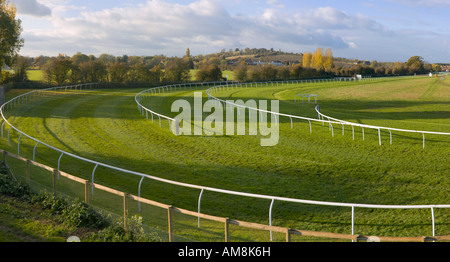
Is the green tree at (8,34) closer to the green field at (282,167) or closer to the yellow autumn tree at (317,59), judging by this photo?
the green field at (282,167)

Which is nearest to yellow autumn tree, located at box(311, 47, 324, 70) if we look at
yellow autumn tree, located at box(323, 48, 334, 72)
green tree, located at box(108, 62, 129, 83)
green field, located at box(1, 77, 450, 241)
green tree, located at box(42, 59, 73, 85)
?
yellow autumn tree, located at box(323, 48, 334, 72)

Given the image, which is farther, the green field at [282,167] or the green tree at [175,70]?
the green tree at [175,70]

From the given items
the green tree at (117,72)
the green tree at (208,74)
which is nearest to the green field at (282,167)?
the green tree at (117,72)

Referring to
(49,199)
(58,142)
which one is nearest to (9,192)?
(49,199)

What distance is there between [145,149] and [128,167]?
284 cm

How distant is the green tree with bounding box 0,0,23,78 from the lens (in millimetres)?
38531

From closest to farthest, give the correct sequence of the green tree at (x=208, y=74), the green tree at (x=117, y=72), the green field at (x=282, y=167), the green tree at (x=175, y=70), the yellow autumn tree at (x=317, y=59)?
the green field at (x=282, y=167) < the green tree at (x=117, y=72) < the green tree at (x=175, y=70) < the green tree at (x=208, y=74) < the yellow autumn tree at (x=317, y=59)

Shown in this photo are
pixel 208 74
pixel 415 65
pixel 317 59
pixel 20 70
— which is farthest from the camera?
pixel 415 65

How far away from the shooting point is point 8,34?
128 ft

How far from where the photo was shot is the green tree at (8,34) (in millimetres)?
38531

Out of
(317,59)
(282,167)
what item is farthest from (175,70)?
(317,59)

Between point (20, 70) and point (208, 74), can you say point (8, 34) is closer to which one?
point (20, 70)

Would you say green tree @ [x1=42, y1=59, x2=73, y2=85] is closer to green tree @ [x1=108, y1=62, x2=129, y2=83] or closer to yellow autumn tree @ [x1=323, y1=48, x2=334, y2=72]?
green tree @ [x1=108, y1=62, x2=129, y2=83]
